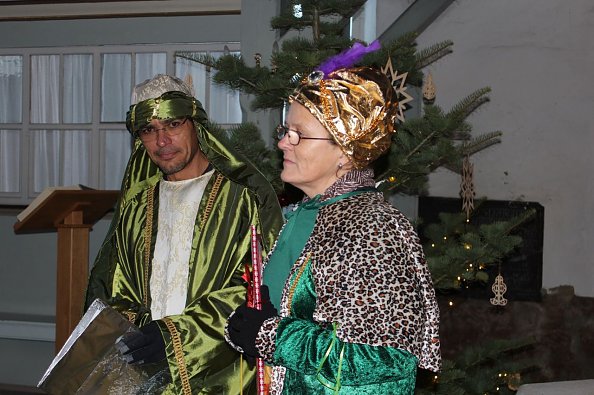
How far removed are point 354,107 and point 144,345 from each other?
3.40ft

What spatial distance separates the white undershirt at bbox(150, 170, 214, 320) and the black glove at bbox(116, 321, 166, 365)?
0.70 feet

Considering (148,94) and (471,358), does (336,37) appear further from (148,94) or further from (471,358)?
(471,358)

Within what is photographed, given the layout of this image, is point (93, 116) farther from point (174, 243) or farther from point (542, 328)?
point (174, 243)

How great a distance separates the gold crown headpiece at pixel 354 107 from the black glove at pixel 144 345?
0.93 metres

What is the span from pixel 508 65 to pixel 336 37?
2.22 metres

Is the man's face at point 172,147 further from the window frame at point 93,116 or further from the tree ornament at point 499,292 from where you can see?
the window frame at point 93,116

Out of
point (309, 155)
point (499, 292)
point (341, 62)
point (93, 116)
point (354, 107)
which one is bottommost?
point (499, 292)

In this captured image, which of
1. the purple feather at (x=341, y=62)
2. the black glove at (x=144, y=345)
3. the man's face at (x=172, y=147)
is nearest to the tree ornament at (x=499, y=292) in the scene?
the man's face at (x=172, y=147)

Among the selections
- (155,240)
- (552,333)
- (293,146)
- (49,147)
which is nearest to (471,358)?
(552,333)

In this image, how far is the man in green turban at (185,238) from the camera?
273 centimetres

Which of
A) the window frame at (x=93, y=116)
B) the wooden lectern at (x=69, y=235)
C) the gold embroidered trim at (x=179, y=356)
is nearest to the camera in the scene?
the gold embroidered trim at (x=179, y=356)

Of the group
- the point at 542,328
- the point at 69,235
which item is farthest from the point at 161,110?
the point at 542,328

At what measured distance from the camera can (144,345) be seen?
254 cm

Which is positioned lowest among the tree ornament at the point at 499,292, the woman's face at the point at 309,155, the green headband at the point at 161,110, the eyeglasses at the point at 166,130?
the tree ornament at the point at 499,292
